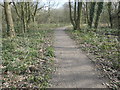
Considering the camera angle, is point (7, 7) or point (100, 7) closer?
point (7, 7)

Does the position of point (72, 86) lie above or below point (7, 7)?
below

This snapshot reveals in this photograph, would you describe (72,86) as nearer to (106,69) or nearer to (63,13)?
(106,69)

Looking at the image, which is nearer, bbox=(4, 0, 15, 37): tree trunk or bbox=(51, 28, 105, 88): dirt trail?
bbox=(51, 28, 105, 88): dirt trail

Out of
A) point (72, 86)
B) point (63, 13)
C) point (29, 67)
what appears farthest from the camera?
point (63, 13)

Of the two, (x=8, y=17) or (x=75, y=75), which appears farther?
(x=8, y=17)

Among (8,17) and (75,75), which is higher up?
(8,17)

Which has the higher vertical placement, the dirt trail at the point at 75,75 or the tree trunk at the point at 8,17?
the tree trunk at the point at 8,17

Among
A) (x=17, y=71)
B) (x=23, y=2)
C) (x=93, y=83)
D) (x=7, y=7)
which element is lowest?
(x=93, y=83)

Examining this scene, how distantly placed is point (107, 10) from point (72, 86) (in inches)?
940

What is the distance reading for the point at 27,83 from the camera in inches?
156

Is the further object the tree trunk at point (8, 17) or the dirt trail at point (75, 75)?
the tree trunk at point (8, 17)

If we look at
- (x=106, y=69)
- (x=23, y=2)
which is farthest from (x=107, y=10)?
(x=106, y=69)

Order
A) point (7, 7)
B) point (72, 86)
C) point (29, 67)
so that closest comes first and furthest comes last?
point (72, 86) < point (29, 67) < point (7, 7)

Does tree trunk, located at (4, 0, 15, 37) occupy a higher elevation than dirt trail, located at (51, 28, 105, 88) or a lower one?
higher
